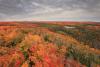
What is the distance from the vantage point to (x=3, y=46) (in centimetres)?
566

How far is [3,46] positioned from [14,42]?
0.97 feet

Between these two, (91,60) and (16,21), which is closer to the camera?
(91,60)

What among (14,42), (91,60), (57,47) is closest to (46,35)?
(57,47)

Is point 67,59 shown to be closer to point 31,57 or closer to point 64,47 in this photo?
point 64,47

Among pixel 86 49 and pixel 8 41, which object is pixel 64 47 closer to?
pixel 86 49

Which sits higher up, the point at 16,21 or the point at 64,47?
the point at 16,21

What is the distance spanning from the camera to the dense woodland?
531 centimetres

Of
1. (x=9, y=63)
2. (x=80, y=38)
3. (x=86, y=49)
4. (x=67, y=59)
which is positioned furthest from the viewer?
(x=80, y=38)

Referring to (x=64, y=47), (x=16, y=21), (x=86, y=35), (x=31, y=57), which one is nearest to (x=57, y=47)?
A: (x=64, y=47)

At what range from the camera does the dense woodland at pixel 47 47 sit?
5309mm

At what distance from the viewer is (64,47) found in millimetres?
5820

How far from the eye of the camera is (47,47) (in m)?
5.65

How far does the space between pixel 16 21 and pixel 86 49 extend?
2905mm

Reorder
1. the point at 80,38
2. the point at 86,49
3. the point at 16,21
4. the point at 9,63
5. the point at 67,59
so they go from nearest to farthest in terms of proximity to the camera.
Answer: the point at 9,63 < the point at 67,59 < the point at 86,49 < the point at 80,38 < the point at 16,21
